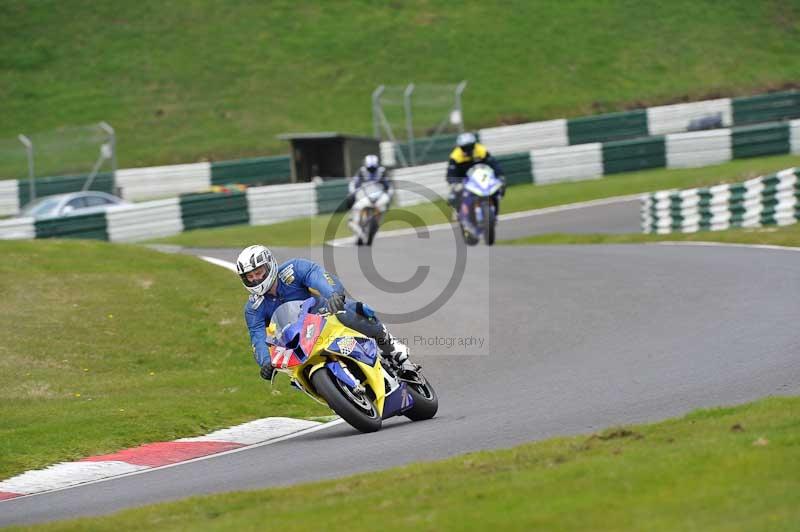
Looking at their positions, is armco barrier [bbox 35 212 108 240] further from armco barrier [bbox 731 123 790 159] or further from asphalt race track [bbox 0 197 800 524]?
armco barrier [bbox 731 123 790 159]

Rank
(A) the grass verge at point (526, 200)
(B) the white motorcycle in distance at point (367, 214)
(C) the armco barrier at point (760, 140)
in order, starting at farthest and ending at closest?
(C) the armco barrier at point (760, 140)
(A) the grass verge at point (526, 200)
(B) the white motorcycle in distance at point (367, 214)

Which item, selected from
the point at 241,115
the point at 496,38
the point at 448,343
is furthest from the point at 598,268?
the point at 496,38

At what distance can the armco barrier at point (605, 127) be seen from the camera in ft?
112

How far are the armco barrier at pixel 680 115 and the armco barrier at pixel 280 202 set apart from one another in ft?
34.4

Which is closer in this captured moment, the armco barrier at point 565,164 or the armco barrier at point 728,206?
the armco barrier at point 728,206

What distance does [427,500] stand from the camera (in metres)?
5.94

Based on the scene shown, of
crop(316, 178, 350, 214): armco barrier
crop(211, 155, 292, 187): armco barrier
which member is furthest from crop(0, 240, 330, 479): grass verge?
crop(211, 155, 292, 187): armco barrier

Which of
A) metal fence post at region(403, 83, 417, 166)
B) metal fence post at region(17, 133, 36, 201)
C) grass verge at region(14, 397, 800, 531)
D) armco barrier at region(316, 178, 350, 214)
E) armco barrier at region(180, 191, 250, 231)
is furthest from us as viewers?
metal fence post at region(403, 83, 417, 166)

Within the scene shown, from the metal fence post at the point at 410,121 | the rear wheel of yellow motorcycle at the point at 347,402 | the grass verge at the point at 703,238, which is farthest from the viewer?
the metal fence post at the point at 410,121

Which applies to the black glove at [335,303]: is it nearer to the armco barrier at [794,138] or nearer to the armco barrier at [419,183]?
the armco barrier at [419,183]

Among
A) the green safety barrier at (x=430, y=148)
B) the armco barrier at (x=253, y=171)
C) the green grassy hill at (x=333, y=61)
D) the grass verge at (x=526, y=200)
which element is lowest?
the grass verge at (x=526, y=200)

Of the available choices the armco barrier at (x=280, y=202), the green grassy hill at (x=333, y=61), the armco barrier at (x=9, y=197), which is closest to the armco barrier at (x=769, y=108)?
the green grassy hill at (x=333, y=61)

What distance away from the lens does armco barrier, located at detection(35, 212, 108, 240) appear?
26188 mm

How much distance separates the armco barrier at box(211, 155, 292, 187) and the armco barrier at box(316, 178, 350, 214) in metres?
2.98
